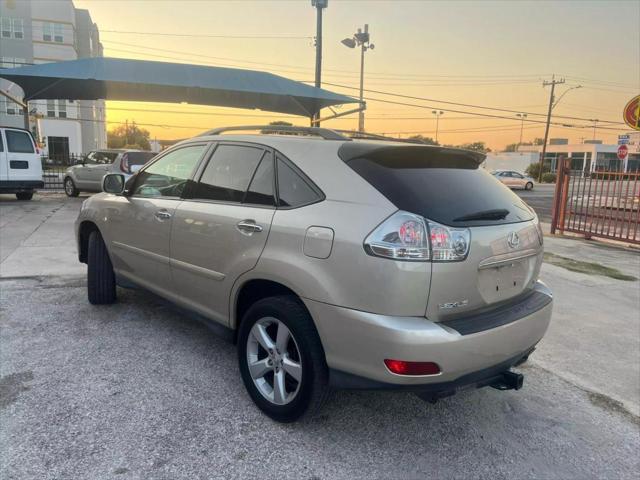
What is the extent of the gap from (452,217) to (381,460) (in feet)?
4.47

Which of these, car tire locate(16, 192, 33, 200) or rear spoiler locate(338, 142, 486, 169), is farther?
car tire locate(16, 192, 33, 200)

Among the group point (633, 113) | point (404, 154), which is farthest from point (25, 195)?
point (633, 113)

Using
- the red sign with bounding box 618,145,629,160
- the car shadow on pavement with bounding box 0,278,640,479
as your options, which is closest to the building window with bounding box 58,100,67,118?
the red sign with bounding box 618,145,629,160

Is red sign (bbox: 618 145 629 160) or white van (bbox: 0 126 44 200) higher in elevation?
red sign (bbox: 618 145 629 160)

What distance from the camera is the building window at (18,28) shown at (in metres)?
45.1

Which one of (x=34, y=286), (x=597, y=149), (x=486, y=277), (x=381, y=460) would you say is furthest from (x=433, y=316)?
(x=597, y=149)

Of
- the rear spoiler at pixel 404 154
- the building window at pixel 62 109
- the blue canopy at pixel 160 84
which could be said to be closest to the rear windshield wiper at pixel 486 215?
the rear spoiler at pixel 404 154

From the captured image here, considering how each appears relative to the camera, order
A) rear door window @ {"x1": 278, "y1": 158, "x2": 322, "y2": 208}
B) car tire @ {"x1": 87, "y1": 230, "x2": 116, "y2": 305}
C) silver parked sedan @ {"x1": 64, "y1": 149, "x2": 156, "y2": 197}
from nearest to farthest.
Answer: rear door window @ {"x1": 278, "y1": 158, "x2": 322, "y2": 208}, car tire @ {"x1": 87, "y1": 230, "x2": 116, "y2": 305}, silver parked sedan @ {"x1": 64, "y1": 149, "x2": 156, "y2": 197}

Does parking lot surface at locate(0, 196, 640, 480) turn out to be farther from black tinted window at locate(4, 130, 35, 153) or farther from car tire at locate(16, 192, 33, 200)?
car tire at locate(16, 192, 33, 200)

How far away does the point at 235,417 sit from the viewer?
9.58ft

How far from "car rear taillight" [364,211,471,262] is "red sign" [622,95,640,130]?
9.06 m

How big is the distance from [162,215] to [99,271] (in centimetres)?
142

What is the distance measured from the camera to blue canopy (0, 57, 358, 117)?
1554 cm

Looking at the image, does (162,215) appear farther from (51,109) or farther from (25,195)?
(51,109)
